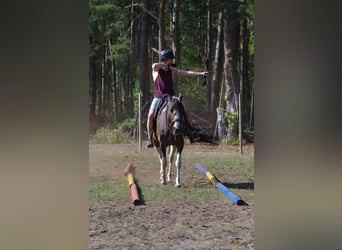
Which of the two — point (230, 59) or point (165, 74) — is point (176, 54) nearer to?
point (165, 74)

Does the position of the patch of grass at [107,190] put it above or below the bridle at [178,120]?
below

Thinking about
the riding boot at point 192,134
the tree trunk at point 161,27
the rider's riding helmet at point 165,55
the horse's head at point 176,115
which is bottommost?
the riding boot at point 192,134

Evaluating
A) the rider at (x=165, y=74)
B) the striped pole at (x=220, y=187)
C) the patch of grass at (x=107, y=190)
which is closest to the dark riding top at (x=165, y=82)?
the rider at (x=165, y=74)

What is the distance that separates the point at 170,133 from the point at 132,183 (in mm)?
390

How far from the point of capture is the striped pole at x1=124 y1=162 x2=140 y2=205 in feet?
10.4

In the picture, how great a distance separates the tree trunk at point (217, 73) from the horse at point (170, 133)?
0.19 meters

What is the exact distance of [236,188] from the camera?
10.5 feet

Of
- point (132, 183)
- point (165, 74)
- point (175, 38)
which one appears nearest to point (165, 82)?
point (165, 74)

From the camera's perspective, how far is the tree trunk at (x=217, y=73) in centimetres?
323

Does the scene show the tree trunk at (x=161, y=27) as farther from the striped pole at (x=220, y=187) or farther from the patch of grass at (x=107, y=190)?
the patch of grass at (x=107, y=190)
